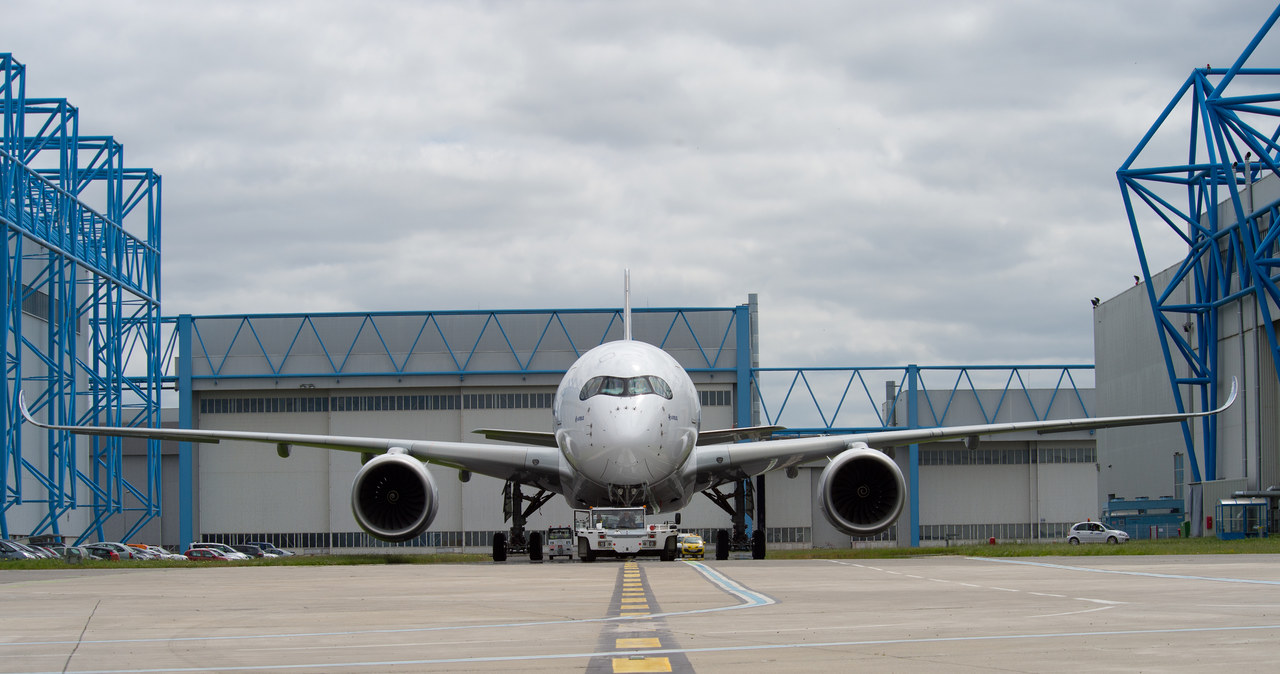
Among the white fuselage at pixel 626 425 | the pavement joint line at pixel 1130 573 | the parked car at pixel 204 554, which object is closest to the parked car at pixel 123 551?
the parked car at pixel 204 554

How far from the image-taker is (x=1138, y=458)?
2110 inches

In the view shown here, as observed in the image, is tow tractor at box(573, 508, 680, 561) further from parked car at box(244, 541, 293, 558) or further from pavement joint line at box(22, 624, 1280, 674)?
parked car at box(244, 541, 293, 558)

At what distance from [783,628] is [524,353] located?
1824 inches

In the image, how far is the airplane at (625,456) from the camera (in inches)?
938

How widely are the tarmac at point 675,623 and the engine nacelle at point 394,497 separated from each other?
8.39 m

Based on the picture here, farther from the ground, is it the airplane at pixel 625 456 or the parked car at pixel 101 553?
the airplane at pixel 625 456

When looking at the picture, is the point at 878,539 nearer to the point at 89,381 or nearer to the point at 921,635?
the point at 89,381

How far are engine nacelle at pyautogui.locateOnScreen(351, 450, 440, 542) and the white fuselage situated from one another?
281 centimetres

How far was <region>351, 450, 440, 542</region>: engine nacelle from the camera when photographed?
24.8 meters

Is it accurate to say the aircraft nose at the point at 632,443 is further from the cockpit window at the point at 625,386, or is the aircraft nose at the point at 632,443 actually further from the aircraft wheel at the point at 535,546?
the aircraft wheel at the point at 535,546

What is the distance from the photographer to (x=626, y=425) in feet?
76.6

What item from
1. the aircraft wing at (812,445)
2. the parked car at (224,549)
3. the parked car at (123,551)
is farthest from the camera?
the parked car at (224,549)

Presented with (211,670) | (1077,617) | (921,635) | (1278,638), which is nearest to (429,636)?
(211,670)

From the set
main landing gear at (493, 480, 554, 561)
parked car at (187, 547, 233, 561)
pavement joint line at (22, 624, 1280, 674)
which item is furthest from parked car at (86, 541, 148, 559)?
pavement joint line at (22, 624, 1280, 674)
